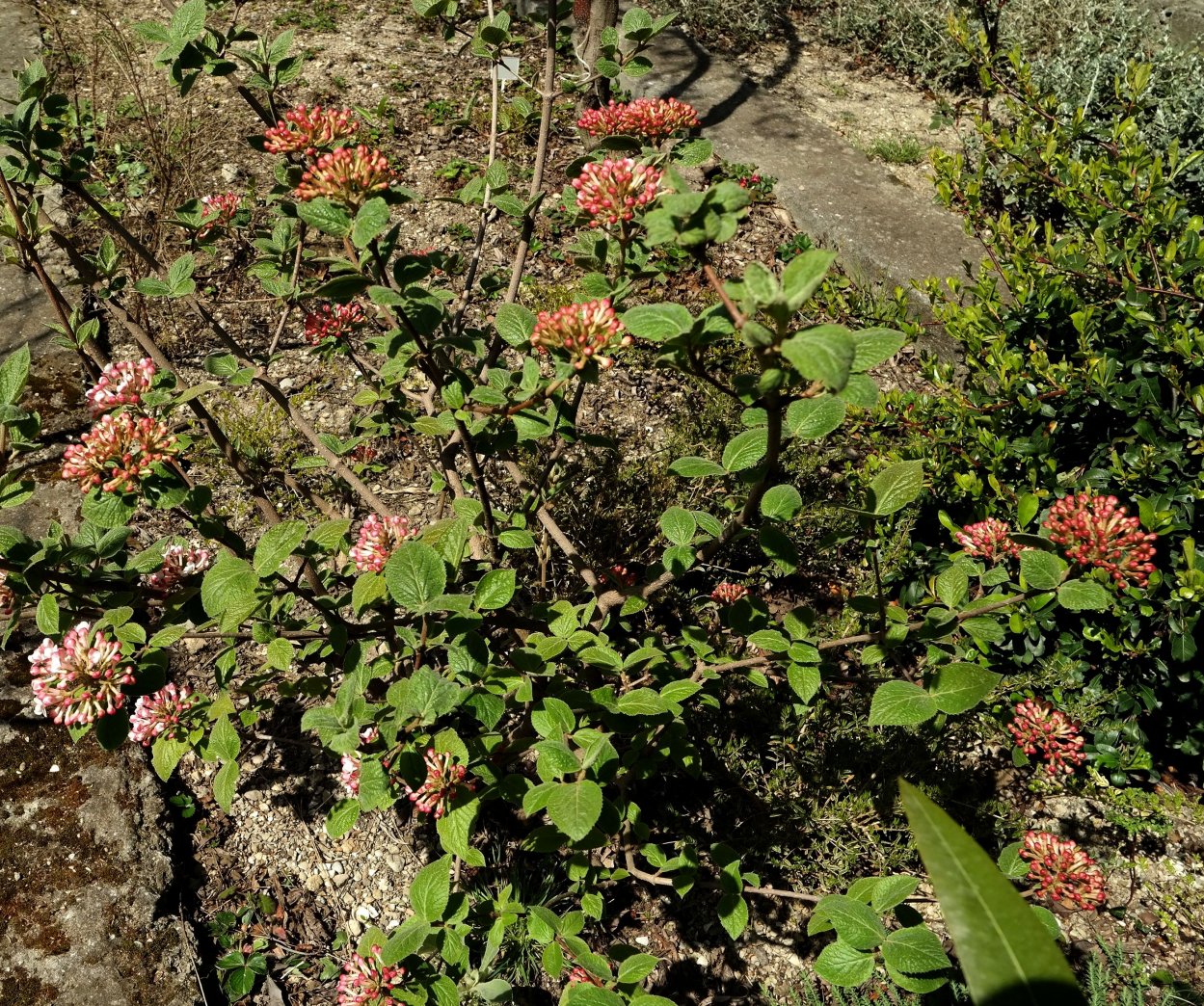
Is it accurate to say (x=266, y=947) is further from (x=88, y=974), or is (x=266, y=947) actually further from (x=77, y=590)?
(x=77, y=590)

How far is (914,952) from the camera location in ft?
4.30

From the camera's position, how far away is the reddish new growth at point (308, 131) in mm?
1373

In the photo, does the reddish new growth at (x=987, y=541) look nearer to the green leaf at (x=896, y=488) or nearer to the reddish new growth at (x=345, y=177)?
the green leaf at (x=896, y=488)

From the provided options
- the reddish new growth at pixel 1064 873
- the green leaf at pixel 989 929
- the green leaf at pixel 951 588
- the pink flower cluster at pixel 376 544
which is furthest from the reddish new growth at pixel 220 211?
the reddish new growth at pixel 1064 873

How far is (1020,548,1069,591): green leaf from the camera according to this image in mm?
1343

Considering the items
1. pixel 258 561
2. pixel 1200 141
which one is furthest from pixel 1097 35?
pixel 258 561

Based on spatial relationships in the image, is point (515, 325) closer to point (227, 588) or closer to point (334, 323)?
point (227, 588)

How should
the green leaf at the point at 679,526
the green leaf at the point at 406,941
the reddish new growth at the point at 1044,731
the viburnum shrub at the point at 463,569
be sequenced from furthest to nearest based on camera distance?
the reddish new growth at the point at 1044,731, the green leaf at the point at 679,526, the green leaf at the point at 406,941, the viburnum shrub at the point at 463,569

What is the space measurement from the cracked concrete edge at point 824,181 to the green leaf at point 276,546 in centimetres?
287

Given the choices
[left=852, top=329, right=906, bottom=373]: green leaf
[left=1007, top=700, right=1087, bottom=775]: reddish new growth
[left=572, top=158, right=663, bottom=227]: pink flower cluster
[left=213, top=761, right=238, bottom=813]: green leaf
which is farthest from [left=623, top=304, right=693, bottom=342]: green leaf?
[left=1007, top=700, right=1087, bottom=775]: reddish new growth

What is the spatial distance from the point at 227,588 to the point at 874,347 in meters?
1.04

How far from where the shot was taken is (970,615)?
1.52m

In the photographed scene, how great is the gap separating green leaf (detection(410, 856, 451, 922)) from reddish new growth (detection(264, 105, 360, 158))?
121 cm

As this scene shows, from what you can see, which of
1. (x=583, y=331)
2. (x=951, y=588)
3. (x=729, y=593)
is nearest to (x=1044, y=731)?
(x=729, y=593)
